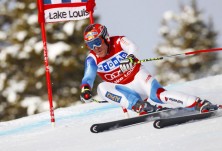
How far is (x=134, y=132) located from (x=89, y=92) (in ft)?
2.83

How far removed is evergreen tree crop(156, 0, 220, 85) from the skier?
23242mm

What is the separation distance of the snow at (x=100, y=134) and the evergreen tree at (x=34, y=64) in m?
12.0

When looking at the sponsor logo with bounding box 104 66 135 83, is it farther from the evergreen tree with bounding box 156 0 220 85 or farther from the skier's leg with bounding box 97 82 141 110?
the evergreen tree with bounding box 156 0 220 85

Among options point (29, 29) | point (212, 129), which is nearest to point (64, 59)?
point (29, 29)

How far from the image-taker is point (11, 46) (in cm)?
2258

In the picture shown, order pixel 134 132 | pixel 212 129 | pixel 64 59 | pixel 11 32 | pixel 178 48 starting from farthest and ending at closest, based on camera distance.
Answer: pixel 178 48, pixel 11 32, pixel 64 59, pixel 134 132, pixel 212 129

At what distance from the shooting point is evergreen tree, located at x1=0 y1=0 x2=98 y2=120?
837 inches

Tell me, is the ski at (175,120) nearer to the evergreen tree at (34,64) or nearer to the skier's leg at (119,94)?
the skier's leg at (119,94)

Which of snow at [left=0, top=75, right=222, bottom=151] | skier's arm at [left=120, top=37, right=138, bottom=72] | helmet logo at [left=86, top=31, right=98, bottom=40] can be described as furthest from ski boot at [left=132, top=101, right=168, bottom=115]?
helmet logo at [left=86, top=31, right=98, bottom=40]

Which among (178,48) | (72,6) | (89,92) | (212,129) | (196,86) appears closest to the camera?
(212,129)

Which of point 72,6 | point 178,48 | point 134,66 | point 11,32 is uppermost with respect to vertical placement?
point 72,6

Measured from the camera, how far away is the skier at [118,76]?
6504 millimetres

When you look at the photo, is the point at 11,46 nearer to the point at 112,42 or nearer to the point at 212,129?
the point at 112,42

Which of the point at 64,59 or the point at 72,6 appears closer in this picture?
the point at 72,6
